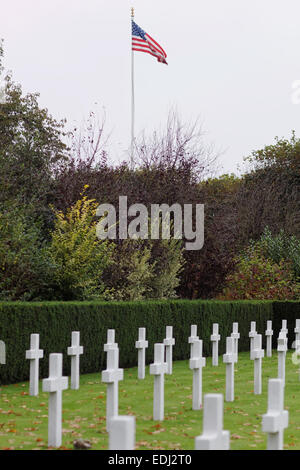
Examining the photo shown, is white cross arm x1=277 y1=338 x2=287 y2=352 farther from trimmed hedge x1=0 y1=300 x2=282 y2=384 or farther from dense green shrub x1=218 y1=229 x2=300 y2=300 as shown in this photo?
dense green shrub x1=218 y1=229 x2=300 y2=300

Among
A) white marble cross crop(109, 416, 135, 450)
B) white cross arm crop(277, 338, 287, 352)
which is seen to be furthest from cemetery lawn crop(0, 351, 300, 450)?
white marble cross crop(109, 416, 135, 450)

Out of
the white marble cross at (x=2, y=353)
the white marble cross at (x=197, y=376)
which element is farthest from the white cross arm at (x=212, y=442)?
the white marble cross at (x=2, y=353)

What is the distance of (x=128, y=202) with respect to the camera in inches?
1078

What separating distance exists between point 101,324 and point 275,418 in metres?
11.2

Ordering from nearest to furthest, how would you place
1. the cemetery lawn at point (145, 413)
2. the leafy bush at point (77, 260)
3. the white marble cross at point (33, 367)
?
1. the cemetery lawn at point (145, 413)
2. the white marble cross at point (33, 367)
3. the leafy bush at point (77, 260)

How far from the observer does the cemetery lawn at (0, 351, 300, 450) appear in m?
8.81

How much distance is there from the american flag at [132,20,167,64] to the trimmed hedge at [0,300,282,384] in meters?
14.3

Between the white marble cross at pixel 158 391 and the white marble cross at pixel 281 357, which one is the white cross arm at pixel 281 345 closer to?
the white marble cross at pixel 281 357

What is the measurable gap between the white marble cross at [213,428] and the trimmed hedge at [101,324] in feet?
30.4

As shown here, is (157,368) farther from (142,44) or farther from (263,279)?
(142,44)

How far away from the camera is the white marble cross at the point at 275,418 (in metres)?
5.81

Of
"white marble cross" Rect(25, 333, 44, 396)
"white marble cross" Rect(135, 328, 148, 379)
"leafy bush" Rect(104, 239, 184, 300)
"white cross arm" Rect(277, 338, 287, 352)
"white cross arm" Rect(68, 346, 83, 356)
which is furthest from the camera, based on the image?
"leafy bush" Rect(104, 239, 184, 300)
